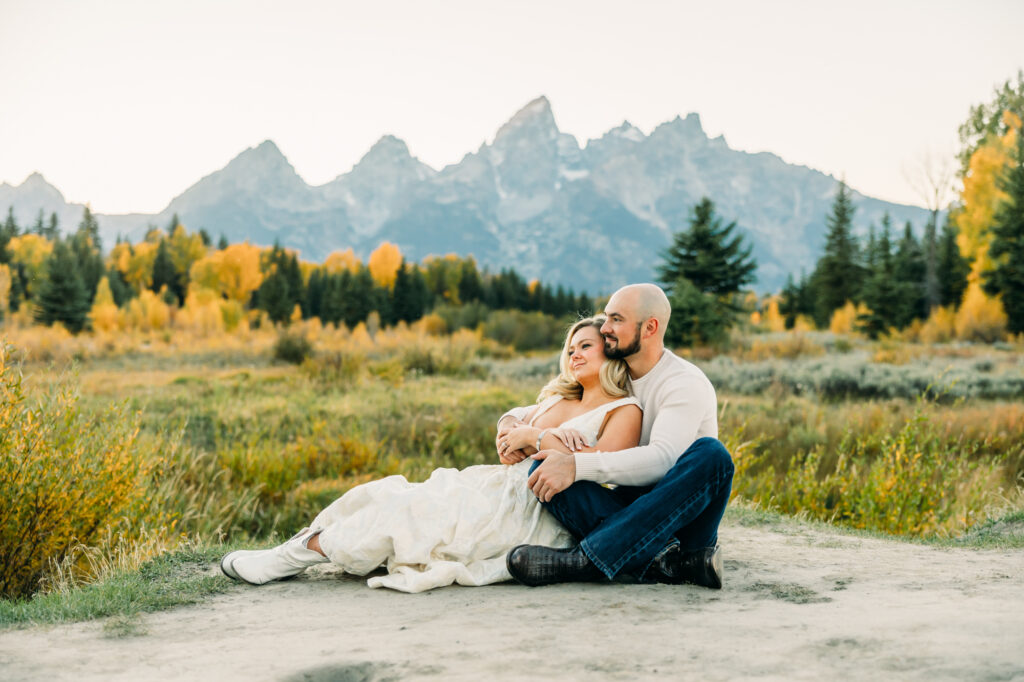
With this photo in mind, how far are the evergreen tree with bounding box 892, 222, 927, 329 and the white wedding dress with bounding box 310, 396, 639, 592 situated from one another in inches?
1569

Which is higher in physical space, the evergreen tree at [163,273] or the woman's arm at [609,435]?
the evergreen tree at [163,273]

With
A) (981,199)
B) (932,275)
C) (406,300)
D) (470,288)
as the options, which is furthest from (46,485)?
(470,288)

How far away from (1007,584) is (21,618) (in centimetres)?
442

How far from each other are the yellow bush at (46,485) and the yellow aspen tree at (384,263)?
2850 inches

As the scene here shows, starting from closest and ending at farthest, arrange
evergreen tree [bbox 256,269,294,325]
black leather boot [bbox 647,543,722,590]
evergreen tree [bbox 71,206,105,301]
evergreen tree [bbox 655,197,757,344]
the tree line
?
1. black leather boot [bbox 647,543,722,590]
2. evergreen tree [bbox 655,197,757,344]
3. the tree line
4. evergreen tree [bbox 71,206,105,301]
5. evergreen tree [bbox 256,269,294,325]

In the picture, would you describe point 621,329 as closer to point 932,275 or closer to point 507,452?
point 507,452

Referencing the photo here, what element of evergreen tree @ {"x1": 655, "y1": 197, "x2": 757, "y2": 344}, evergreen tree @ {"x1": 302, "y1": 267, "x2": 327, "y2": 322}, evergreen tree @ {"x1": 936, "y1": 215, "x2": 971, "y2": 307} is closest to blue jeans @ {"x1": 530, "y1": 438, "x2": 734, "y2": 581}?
evergreen tree @ {"x1": 655, "y1": 197, "x2": 757, "y2": 344}

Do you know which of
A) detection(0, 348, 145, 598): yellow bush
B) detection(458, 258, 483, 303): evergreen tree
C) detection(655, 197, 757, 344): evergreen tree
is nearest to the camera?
detection(0, 348, 145, 598): yellow bush

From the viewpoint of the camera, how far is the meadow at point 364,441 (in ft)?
16.8

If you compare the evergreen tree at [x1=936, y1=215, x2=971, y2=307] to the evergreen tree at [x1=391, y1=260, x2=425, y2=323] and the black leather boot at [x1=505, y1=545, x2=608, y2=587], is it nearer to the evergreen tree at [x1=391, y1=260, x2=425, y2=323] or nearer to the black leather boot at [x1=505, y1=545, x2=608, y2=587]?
the evergreen tree at [x1=391, y1=260, x2=425, y2=323]

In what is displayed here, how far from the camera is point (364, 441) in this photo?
1127cm

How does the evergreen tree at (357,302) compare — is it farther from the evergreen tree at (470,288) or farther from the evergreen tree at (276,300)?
the evergreen tree at (470,288)

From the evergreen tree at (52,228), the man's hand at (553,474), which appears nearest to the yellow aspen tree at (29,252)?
the evergreen tree at (52,228)

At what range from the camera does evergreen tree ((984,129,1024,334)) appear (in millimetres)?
32375
